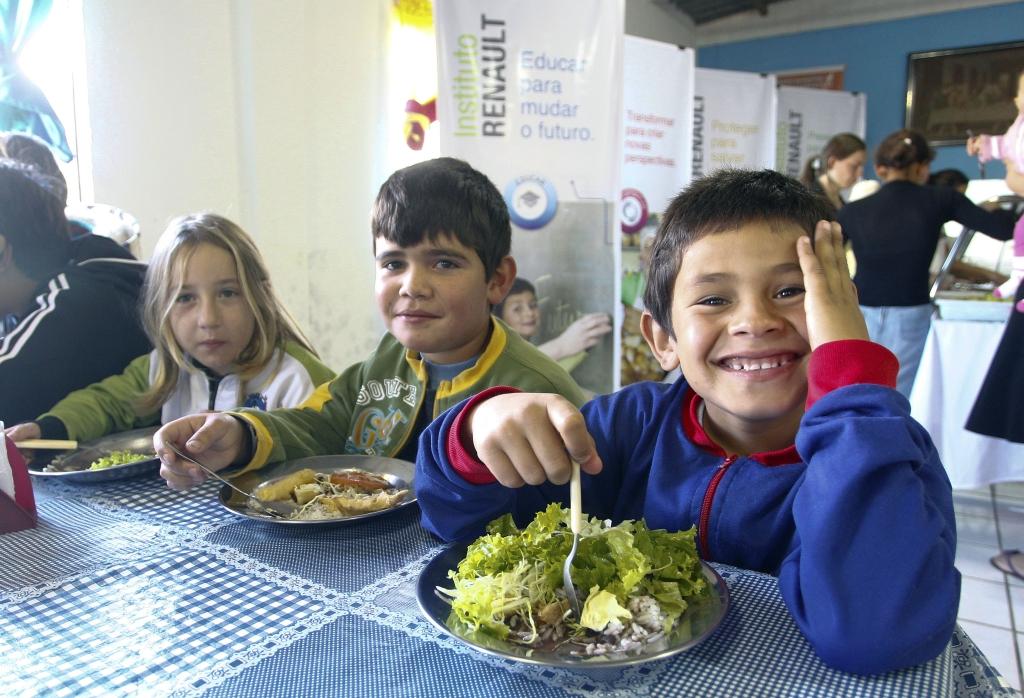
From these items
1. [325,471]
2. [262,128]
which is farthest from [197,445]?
[262,128]

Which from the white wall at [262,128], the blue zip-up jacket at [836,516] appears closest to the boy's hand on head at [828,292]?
the blue zip-up jacket at [836,516]

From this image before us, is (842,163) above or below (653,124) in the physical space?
below

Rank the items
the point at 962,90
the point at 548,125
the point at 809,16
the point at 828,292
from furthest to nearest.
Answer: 1. the point at 809,16
2. the point at 962,90
3. the point at 548,125
4. the point at 828,292

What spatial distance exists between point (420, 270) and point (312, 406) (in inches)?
16.8

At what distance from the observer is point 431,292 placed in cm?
147

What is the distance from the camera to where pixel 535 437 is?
2.82 feet

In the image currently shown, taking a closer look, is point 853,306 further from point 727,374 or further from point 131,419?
point 131,419

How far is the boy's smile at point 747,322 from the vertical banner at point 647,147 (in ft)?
11.7

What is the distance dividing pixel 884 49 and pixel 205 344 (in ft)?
30.1

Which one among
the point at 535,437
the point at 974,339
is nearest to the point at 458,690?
the point at 535,437

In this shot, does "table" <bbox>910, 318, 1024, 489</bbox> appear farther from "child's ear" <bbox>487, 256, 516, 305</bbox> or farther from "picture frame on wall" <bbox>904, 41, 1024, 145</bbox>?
"picture frame on wall" <bbox>904, 41, 1024, 145</bbox>

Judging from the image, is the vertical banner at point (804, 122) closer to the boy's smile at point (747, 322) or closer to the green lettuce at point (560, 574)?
the boy's smile at point (747, 322)

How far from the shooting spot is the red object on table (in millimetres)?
1105

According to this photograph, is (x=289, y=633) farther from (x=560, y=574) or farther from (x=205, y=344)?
(x=205, y=344)
